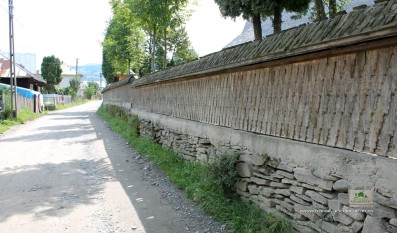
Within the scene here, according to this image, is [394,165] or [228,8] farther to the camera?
[228,8]

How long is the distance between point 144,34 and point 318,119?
21.1 meters

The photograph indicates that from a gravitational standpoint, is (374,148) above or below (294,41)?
below

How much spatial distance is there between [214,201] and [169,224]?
820 mm

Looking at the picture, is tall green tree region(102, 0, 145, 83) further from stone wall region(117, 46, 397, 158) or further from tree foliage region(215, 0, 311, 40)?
stone wall region(117, 46, 397, 158)

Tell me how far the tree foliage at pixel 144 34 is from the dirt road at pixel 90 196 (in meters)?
6.73

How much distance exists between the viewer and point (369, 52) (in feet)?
9.91

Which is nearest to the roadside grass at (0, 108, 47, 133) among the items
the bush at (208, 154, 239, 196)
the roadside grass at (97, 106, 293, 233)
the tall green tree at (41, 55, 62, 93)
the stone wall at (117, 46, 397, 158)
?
the roadside grass at (97, 106, 293, 233)

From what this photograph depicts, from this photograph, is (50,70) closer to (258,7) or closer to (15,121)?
(15,121)

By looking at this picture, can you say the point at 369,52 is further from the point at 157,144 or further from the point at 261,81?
the point at 157,144

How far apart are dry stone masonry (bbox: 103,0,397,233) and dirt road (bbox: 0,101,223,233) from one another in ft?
4.22

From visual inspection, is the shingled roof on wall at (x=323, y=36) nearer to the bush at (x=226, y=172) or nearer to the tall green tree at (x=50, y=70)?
the bush at (x=226, y=172)

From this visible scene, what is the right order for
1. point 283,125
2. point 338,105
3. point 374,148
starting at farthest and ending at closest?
point 283,125
point 338,105
point 374,148

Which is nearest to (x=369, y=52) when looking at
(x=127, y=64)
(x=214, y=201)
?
(x=214, y=201)

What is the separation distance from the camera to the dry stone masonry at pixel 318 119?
2.87 metres
